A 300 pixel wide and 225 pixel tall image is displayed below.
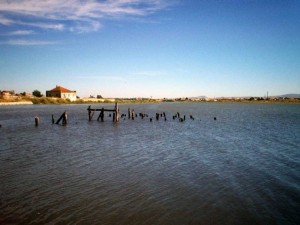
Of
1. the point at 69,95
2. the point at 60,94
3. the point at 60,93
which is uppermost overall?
the point at 60,93

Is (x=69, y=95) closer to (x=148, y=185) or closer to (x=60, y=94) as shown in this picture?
(x=60, y=94)

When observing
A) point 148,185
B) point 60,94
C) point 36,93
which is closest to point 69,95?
point 60,94

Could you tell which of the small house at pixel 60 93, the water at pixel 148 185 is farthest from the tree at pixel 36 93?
the water at pixel 148 185

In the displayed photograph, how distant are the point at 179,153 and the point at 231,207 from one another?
8.34m

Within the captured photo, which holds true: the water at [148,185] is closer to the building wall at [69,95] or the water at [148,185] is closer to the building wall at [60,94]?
the building wall at [60,94]

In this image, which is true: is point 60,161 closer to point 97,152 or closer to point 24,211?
point 97,152

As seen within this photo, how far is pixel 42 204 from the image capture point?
8664 mm

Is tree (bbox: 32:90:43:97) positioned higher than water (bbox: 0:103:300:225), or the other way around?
tree (bbox: 32:90:43:97)

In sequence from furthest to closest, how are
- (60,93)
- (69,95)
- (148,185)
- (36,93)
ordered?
(69,95) → (36,93) → (60,93) → (148,185)

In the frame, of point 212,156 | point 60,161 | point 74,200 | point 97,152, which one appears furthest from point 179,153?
point 74,200

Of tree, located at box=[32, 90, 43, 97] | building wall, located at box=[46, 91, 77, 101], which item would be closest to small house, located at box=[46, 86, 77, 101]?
building wall, located at box=[46, 91, 77, 101]

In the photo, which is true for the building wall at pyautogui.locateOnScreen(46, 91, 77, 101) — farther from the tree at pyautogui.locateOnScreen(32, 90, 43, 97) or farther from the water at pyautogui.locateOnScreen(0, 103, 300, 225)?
the water at pyautogui.locateOnScreen(0, 103, 300, 225)

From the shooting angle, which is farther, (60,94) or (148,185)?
(60,94)

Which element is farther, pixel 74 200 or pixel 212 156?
pixel 212 156
